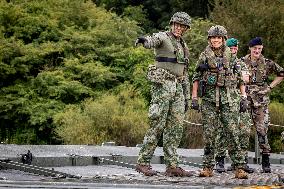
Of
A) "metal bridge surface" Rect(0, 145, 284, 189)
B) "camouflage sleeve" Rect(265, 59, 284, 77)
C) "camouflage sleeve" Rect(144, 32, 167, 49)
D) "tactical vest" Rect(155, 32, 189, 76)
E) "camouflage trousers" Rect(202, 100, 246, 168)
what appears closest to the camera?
"metal bridge surface" Rect(0, 145, 284, 189)

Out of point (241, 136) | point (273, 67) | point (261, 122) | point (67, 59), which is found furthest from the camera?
point (67, 59)

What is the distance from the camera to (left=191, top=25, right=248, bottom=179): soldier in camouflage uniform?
Answer: 777 centimetres

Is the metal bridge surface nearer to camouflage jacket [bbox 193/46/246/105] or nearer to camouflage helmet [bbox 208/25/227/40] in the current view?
camouflage jacket [bbox 193/46/246/105]

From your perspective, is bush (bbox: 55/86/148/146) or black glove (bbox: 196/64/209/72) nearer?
black glove (bbox: 196/64/209/72)

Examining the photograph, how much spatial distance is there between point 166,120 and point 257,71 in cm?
246

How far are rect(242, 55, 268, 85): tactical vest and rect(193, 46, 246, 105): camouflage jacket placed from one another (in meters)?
1.72

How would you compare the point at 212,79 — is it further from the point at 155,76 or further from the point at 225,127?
the point at 155,76

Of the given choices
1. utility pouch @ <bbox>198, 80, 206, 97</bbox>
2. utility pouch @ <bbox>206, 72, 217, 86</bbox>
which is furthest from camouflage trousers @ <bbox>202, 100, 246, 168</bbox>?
utility pouch @ <bbox>206, 72, 217, 86</bbox>

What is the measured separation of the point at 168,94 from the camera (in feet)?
24.7

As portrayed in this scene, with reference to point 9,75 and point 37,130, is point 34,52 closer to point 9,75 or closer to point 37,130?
point 9,75

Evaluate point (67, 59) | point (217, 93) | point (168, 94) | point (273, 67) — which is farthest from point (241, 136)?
point (67, 59)

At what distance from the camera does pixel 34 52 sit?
24.2m

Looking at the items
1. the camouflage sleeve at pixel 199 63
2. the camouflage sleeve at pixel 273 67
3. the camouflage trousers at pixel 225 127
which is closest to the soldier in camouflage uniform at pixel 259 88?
the camouflage sleeve at pixel 273 67

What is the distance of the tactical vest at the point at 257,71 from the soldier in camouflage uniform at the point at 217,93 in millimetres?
1702
